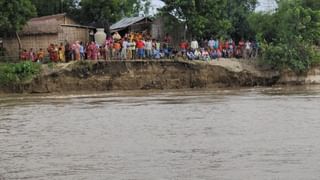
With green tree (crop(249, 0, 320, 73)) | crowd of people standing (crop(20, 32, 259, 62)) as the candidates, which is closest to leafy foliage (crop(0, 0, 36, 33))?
crowd of people standing (crop(20, 32, 259, 62))

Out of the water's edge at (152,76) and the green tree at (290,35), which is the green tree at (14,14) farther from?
the green tree at (290,35)

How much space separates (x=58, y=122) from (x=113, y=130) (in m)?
2.47

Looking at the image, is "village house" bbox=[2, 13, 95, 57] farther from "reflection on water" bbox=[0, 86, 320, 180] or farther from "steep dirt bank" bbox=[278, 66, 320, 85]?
"steep dirt bank" bbox=[278, 66, 320, 85]

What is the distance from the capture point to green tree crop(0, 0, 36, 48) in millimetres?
29578

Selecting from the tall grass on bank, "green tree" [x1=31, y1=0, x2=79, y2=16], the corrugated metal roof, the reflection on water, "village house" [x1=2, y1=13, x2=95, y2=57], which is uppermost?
"green tree" [x1=31, y1=0, x2=79, y2=16]

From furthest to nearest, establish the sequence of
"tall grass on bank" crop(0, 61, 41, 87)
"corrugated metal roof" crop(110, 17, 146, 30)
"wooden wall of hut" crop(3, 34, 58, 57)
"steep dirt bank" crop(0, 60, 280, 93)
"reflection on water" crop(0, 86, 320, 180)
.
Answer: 1. "corrugated metal roof" crop(110, 17, 146, 30)
2. "wooden wall of hut" crop(3, 34, 58, 57)
3. "steep dirt bank" crop(0, 60, 280, 93)
4. "tall grass on bank" crop(0, 61, 41, 87)
5. "reflection on water" crop(0, 86, 320, 180)

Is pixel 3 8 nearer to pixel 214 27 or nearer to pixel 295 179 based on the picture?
pixel 214 27

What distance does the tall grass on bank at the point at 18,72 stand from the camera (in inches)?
1115

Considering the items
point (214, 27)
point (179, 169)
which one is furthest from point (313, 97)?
point (179, 169)

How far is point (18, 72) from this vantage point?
94.1ft

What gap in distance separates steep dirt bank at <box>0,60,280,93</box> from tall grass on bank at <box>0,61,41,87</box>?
278 millimetres

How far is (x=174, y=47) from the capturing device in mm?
34156

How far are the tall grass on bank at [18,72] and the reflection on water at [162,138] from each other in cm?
405

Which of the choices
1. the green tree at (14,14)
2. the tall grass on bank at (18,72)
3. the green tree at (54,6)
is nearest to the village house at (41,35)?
the green tree at (14,14)
